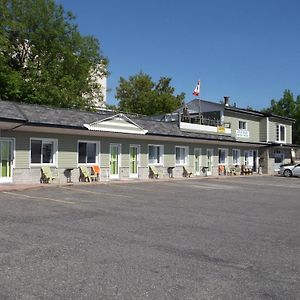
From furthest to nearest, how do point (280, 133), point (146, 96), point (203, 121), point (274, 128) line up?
point (146, 96) → point (280, 133) → point (274, 128) → point (203, 121)

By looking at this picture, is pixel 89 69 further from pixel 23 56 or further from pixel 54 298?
pixel 54 298

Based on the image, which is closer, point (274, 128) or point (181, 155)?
point (181, 155)

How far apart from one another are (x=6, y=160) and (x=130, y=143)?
28.7 feet

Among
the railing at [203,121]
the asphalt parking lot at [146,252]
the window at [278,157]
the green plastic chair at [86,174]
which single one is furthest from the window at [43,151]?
the window at [278,157]

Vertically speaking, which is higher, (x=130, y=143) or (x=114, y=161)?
(x=130, y=143)

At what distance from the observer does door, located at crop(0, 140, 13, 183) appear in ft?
68.7

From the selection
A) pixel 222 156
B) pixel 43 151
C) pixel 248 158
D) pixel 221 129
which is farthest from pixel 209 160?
pixel 43 151

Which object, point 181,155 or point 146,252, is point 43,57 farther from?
point 146,252

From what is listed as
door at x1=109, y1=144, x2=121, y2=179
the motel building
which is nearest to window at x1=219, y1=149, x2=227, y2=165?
the motel building

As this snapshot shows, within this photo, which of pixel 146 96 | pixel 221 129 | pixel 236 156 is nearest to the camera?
pixel 221 129

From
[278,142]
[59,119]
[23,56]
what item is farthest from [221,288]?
[278,142]

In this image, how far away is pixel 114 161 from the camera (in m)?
26.7

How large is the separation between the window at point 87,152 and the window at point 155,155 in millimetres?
4996

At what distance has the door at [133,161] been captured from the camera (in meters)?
27.8
